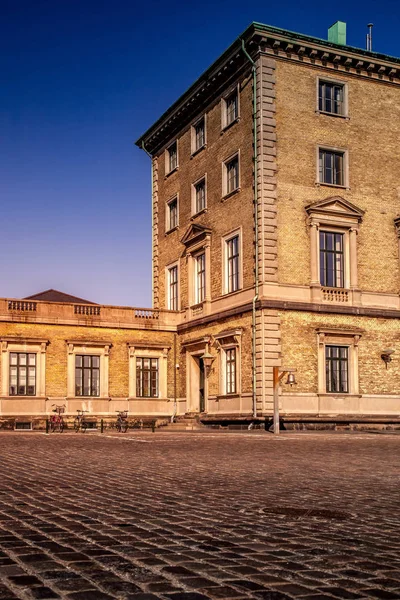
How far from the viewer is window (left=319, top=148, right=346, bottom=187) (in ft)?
108

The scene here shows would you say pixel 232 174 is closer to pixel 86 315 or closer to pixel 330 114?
pixel 330 114

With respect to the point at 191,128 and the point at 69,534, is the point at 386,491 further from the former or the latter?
the point at 191,128

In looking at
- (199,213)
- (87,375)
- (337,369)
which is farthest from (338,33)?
(87,375)

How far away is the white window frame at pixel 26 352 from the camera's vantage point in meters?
34.2

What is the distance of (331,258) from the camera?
3241 centimetres

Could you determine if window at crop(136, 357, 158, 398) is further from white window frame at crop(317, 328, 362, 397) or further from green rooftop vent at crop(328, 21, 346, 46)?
green rooftop vent at crop(328, 21, 346, 46)

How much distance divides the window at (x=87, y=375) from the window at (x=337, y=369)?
35.7 feet

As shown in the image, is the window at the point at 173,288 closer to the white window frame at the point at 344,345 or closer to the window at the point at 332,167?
the window at the point at 332,167

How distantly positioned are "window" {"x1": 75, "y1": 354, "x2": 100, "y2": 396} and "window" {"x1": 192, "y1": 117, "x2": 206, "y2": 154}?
37.1ft

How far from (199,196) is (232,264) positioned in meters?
5.35

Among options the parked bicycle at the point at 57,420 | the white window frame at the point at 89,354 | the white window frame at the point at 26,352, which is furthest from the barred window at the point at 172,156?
the parked bicycle at the point at 57,420

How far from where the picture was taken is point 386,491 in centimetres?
984

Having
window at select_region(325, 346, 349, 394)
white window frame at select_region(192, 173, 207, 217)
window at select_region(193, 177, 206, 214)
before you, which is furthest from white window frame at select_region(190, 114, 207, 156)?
window at select_region(325, 346, 349, 394)

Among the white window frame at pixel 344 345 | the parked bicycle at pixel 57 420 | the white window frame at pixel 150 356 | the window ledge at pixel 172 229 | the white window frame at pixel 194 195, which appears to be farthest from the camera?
the window ledge at pixel 172 229
